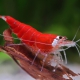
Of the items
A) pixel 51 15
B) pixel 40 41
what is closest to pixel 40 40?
pixel 40 41

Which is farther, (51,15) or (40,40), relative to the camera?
(51,15)

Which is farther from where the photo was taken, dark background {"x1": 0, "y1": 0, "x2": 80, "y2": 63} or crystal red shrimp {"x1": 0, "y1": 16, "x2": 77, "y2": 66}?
dark background {"x1": 0, "y1": 0, "x2": 80, "y2": 63}

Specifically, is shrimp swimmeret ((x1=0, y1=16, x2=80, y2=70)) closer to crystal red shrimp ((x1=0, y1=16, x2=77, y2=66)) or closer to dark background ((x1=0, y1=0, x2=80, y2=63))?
crystal red shrimp ((x1=0, y1=16, x2=77, y2=66))

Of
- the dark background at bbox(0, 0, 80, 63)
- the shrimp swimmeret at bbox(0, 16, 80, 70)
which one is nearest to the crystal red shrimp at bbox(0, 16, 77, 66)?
the shrimp swimmeret at bbox(0, 16, 80, 70)

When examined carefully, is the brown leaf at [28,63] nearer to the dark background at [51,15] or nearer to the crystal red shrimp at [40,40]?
the crystal red shrimp at [40,40]

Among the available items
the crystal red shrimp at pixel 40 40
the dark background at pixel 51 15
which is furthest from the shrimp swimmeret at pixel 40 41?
the dark background at pixel 51 15

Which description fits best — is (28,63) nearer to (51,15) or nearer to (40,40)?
(40,40)
